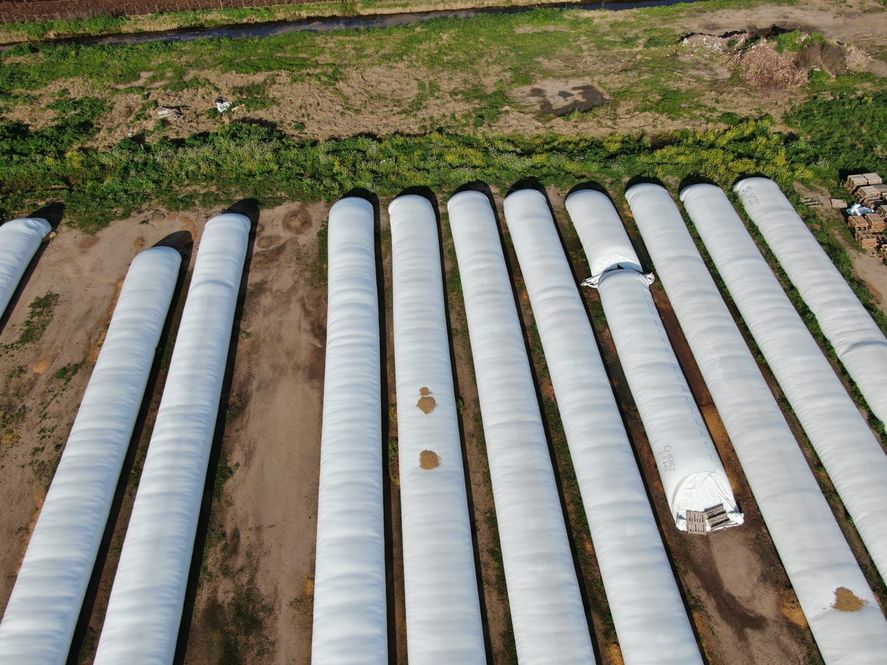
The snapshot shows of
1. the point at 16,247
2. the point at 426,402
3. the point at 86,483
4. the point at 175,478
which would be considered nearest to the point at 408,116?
the point at 426,402

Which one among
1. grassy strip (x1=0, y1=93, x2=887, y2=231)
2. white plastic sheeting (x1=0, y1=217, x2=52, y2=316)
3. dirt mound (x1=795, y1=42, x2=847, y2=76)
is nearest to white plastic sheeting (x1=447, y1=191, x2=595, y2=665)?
grassy strip (x1=0, y1=93, x2=887, y2=231)

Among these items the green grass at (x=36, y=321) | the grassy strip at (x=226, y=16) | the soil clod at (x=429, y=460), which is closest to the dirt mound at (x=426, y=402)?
the soil clod at (x=429, y=460)

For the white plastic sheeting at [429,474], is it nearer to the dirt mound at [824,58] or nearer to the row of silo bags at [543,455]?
the row of silo bags at [543,455]

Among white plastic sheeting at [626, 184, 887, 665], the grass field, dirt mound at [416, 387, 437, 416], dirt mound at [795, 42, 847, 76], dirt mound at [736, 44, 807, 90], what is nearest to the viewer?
white plastic sheeting at [626, 184, 887, 665]

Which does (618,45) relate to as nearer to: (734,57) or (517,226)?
(734,57)

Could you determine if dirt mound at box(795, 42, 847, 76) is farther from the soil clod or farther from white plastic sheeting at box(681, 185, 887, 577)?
the soil clod

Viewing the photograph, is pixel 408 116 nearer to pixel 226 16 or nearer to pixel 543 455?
pixel 226 16
